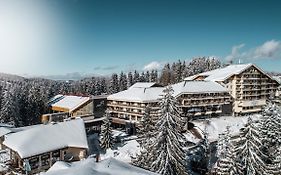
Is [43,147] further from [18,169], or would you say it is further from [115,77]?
[115,77]

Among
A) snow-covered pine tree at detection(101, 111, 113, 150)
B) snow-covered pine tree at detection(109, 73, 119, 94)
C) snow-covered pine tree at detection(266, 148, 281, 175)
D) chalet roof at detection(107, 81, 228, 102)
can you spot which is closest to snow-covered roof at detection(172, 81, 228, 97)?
chalet roof at detection(107, 81, 228, 102)

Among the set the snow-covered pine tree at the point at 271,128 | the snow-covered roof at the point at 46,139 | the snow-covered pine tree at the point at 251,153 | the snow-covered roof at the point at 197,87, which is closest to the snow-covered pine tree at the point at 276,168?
the snow-covered pine tree at the point at 251,153

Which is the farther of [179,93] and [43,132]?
[179,93]

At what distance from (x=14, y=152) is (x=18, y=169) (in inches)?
114

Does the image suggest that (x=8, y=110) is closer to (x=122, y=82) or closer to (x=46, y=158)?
(x=46, y=158)

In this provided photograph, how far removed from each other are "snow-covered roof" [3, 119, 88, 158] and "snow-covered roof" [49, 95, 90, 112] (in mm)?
18276

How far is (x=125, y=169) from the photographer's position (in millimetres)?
17109

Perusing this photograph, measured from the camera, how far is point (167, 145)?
2744cm

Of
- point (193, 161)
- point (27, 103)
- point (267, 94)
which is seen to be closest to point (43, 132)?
point (193, 161)

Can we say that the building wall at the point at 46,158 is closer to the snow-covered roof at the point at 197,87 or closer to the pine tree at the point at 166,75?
the snow-covered roof at the point at 197,87

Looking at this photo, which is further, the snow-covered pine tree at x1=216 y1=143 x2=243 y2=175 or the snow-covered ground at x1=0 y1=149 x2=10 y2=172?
the snow-covered ground at x1=0 y1=149 x2=10 y2=172

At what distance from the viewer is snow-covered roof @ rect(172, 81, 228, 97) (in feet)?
191

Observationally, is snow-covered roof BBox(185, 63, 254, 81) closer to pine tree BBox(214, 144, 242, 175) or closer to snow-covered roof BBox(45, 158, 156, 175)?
pine tree BBox(214, 144, 242, 175)

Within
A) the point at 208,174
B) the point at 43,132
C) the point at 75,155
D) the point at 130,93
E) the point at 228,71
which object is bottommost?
the point at 208,174
